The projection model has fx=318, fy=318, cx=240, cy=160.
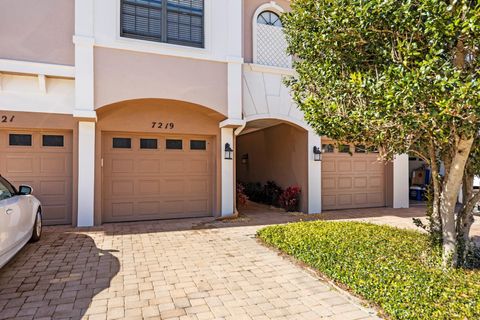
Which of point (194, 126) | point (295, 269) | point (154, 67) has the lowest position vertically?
point (295, 269)

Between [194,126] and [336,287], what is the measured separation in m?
5.73

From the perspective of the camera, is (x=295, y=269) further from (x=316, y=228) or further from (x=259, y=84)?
(x=259, y=84)

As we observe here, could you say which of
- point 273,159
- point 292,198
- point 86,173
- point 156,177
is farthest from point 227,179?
point 86,173

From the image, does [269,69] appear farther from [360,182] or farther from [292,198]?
[360,182]

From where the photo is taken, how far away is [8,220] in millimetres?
4105

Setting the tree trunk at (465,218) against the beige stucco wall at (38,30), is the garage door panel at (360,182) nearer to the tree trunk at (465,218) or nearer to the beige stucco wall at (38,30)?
the tree trunk at (465,218)

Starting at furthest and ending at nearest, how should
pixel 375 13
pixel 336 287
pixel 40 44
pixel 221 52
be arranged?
pixel 221 52, pixel 40 44, pixel 336 287, pixel 375 13

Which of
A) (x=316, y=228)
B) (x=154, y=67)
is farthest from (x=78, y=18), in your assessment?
(x=316, y=228)

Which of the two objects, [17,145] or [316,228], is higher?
[17,145]

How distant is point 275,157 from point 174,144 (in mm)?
4020

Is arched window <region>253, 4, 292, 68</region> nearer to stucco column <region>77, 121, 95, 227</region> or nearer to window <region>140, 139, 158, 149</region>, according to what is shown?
window <region>140, 139, 158, 149</region>

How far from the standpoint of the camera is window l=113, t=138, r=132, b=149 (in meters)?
7.98

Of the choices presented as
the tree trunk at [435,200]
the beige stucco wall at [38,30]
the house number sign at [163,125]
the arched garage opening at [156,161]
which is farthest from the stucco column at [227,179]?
the tree trunk at [435,200]

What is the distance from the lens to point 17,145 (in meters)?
7.14
